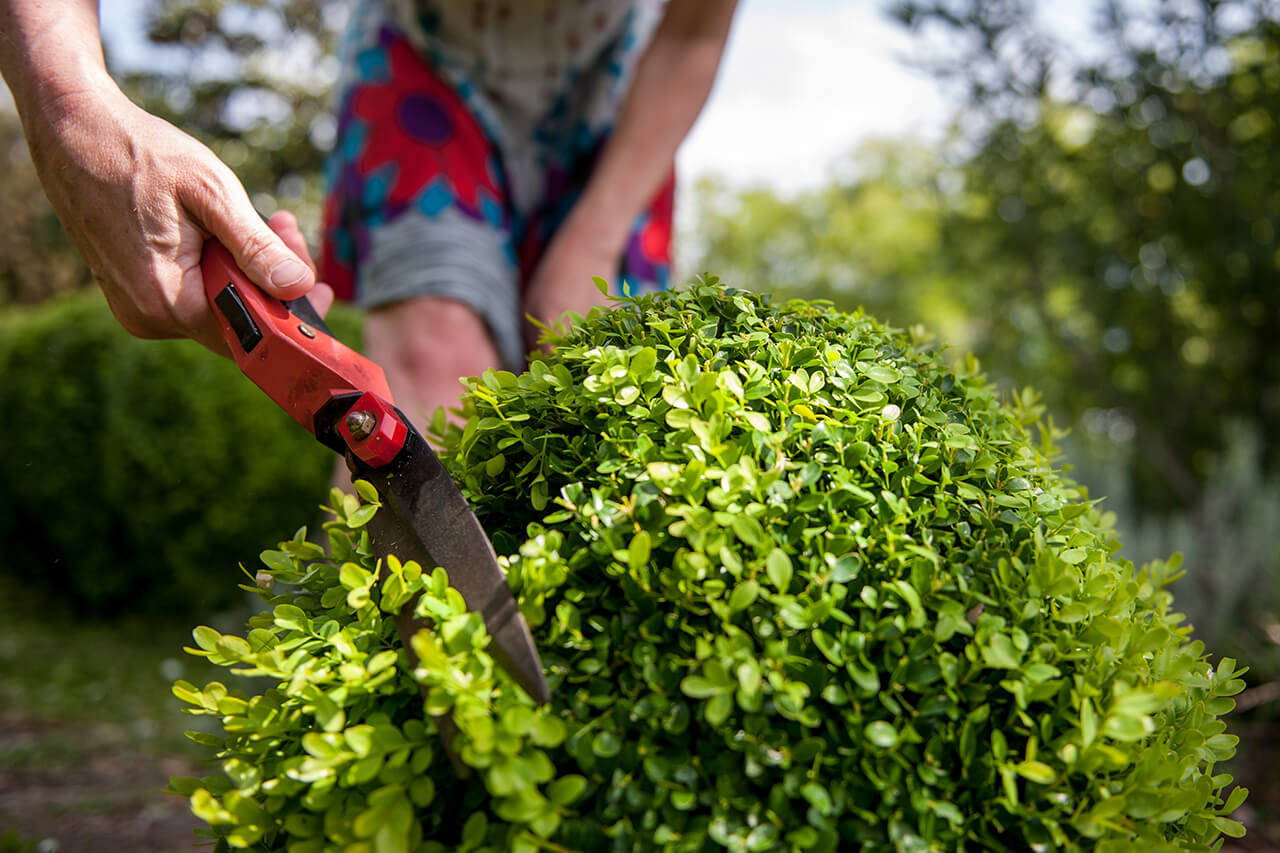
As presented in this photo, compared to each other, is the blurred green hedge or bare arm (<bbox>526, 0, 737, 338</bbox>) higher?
bare arm (<bbox>526, 0, 737, 338</bbox>)

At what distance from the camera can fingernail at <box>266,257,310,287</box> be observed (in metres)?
1.32

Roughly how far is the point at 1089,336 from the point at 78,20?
21.0ft

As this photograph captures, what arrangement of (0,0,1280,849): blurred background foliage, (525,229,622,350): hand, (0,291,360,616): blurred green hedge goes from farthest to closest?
(0,291,360,616): blurred green hedge → (0,0,1280,849): blurred background foliage → (525,229,622,350): hand

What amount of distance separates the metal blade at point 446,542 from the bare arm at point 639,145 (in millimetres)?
1089

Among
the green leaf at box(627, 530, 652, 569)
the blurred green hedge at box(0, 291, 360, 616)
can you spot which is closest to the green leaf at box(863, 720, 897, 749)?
the green leaf at box(627, 530, 652, 569)

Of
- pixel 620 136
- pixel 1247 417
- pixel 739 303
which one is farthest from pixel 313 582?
pixel 1247 417

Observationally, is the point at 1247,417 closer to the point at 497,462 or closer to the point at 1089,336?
the point at 1089,336

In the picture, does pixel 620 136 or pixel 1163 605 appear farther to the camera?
pixel 620 136

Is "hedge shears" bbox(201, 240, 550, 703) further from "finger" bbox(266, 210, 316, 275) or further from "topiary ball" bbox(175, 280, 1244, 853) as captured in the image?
"finger" bbox(266, 210, 316, 275)

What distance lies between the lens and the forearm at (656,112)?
227 centimetres

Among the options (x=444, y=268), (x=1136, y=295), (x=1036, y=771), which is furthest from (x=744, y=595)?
(x=1136, y=295)

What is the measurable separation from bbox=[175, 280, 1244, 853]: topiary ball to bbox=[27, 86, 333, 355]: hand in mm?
480

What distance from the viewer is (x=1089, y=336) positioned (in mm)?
6297

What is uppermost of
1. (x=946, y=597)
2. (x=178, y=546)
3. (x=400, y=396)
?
(x=946, y=597)
